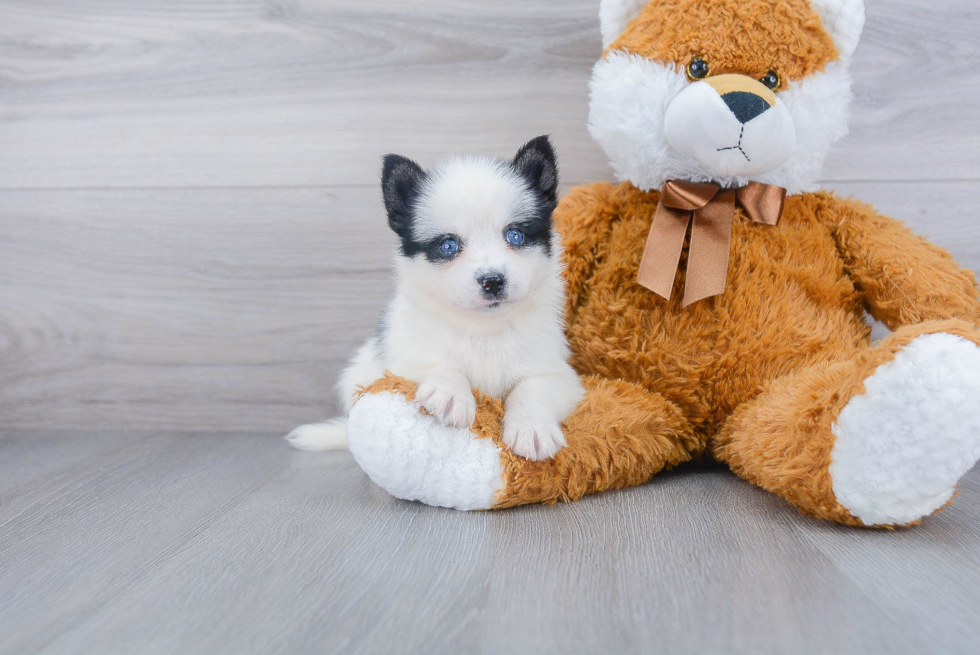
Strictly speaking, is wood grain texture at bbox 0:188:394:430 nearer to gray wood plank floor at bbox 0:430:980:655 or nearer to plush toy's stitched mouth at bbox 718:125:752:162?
gray wood plank floor at bbox 0:430:980:655

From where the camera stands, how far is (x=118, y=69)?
1.77 m

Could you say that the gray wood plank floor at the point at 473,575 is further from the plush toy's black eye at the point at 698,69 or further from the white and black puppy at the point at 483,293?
the plush toy's black eye at the point at 698,69

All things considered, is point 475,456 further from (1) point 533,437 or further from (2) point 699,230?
(2) point 699,230

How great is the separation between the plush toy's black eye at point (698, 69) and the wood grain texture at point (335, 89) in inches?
17.9

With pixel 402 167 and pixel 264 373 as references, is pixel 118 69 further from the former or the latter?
pixel 402 167

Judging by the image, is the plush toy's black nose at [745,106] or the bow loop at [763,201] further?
the bow loop at [763,201]

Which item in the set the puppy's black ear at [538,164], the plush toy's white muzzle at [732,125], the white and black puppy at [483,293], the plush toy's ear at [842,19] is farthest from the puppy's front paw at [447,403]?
the plush toy's ear at [842,19]

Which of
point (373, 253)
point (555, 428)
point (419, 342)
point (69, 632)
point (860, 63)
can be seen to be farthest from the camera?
point (373, 253)

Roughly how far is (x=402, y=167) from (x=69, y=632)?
0.81 meters

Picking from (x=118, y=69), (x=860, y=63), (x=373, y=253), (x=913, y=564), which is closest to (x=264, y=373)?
(x=373, y=253)

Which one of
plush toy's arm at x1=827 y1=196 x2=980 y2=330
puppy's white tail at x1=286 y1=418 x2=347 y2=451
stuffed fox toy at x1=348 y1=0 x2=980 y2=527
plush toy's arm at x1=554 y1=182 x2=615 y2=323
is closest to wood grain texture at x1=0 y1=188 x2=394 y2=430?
puppy's white tail at x1=286 y1=418 x2=347 y2=451

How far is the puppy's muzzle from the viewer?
116cm

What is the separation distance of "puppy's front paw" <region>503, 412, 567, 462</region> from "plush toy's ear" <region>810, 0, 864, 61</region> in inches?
35.1

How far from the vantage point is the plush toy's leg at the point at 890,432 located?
90 cm
